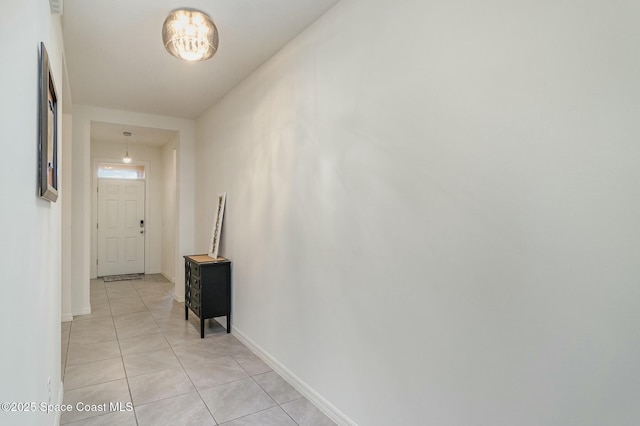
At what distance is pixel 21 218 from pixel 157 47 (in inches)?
88.4

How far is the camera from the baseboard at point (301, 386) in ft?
7.21

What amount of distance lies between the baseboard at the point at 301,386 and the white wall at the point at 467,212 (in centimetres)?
5

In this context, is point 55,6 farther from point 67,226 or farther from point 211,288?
point 67,226

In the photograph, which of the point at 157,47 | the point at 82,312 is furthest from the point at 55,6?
the point at 82,312

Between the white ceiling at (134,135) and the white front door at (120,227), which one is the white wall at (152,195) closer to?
the white front door at (120,227)

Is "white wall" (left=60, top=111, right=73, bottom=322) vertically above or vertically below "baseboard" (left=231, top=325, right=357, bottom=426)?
above

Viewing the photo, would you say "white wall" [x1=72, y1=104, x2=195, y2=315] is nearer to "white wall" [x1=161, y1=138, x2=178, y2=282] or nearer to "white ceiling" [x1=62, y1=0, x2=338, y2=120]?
"white ceiling" [x1=62, y1=0, x2=338, y2=120]

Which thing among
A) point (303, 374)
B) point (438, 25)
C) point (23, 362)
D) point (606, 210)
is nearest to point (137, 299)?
point (303, 374)

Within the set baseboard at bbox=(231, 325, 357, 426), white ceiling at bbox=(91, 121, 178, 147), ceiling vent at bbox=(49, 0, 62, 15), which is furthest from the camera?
white ceiling at bbox=(91, 121, 178, 147)

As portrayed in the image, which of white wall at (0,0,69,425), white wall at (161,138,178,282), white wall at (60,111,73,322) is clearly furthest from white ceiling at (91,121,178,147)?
white wall at (0,0,69,425)

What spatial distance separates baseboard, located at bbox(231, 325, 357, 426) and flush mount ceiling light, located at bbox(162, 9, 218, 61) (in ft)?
8.11

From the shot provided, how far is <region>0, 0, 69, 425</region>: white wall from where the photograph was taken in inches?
34.4

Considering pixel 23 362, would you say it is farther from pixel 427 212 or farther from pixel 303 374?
pixel 303 374

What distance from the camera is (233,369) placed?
2.96 meters
